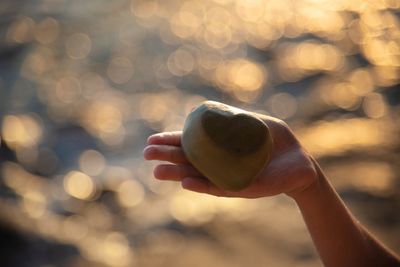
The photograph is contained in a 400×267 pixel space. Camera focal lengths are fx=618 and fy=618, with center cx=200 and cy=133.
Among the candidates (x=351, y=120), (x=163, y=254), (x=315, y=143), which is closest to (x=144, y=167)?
(x=163, y=254)

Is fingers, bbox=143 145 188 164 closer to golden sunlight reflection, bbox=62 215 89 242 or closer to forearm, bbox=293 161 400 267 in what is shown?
forearm, bbox=293 161 400 267

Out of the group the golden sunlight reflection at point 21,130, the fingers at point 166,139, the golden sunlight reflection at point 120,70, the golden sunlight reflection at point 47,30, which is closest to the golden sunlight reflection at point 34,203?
the golden sunlight reflection at point 21,130

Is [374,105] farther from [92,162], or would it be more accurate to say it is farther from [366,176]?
[92,162]

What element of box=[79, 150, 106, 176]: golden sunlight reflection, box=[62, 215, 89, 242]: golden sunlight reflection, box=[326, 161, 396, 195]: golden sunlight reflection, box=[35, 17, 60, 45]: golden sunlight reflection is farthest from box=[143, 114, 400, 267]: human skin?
box=[35, 17, 60, 45]: golden sunlight reflection

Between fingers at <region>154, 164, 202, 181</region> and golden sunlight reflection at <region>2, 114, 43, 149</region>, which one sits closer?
fingers at <region>154, 164, 202, 181</region>

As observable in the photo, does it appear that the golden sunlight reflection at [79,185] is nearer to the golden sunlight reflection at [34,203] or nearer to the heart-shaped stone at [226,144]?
the golden sunlight reflection at [34,203]
